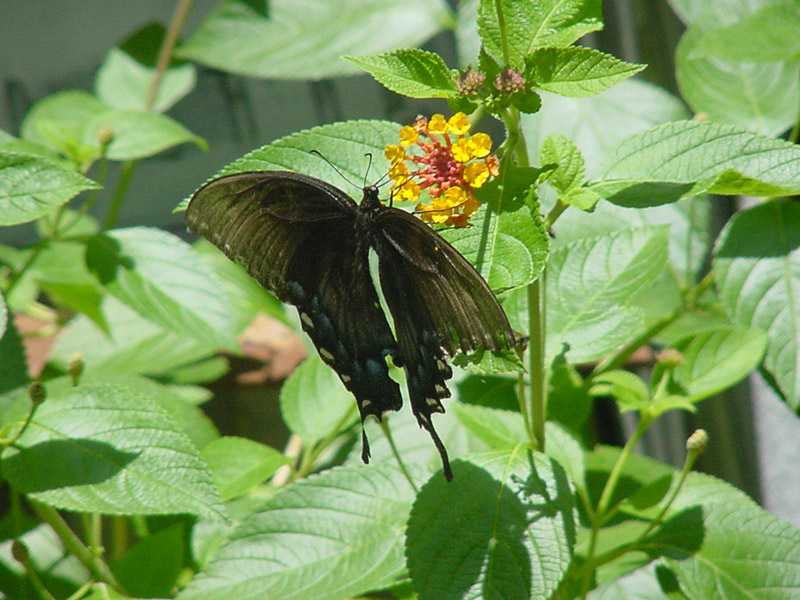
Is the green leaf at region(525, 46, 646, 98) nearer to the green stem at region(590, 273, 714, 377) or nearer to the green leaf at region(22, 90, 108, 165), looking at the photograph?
the green stem at region(590, 273, 714, 377)

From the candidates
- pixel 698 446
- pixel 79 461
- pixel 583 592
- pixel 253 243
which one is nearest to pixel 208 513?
pixel 79 461

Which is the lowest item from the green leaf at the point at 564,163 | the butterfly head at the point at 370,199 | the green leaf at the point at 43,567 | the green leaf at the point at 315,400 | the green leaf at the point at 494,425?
the green leaf at the point at 43,567

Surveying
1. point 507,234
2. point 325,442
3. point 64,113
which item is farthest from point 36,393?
point 64,113

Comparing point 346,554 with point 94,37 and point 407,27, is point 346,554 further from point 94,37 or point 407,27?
point 94,37

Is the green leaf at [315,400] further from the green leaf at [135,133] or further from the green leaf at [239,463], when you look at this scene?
the green leaf at [135,133]

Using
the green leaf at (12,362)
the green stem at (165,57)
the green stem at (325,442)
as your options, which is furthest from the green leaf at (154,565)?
the green stem at (165,57)

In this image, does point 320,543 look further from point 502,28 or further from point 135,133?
point 135,133

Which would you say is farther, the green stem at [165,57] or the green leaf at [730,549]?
the green stem at [165,57]
